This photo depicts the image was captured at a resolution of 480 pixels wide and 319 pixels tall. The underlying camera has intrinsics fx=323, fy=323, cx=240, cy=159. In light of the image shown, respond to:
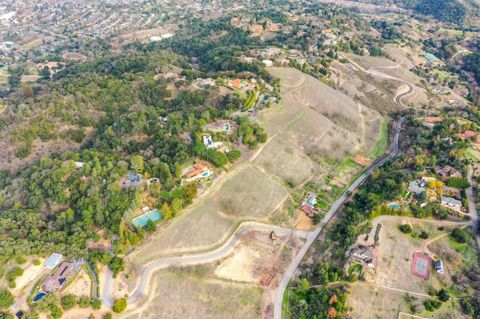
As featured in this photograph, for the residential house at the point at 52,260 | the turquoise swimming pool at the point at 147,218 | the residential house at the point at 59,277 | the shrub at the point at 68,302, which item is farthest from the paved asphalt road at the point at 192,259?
the residential house at the point at 52,260

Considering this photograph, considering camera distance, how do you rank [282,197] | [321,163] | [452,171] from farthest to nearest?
[321,163] → [452,171] → [282,197]

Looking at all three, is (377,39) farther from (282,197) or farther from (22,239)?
(22,239)

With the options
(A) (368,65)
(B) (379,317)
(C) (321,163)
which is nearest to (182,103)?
(C) (321,163)

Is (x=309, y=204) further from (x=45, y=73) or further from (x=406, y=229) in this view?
(x=45, y=73)

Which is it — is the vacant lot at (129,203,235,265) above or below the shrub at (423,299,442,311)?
above

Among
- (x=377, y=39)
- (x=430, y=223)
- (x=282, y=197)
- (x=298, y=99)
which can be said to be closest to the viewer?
(x=430, y=223)

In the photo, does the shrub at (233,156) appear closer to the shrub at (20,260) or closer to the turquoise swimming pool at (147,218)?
the turquoise swimming pool at (147,218)

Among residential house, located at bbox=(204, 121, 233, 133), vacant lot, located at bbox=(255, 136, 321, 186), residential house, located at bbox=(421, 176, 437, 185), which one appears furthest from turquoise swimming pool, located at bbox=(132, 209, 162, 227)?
residential house, located at bbox=(421, 176, 437, 185)

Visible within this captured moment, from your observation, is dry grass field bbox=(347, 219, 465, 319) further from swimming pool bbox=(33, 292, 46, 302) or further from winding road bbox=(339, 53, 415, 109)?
winding road bbox=(339, 53, 415, 109)
